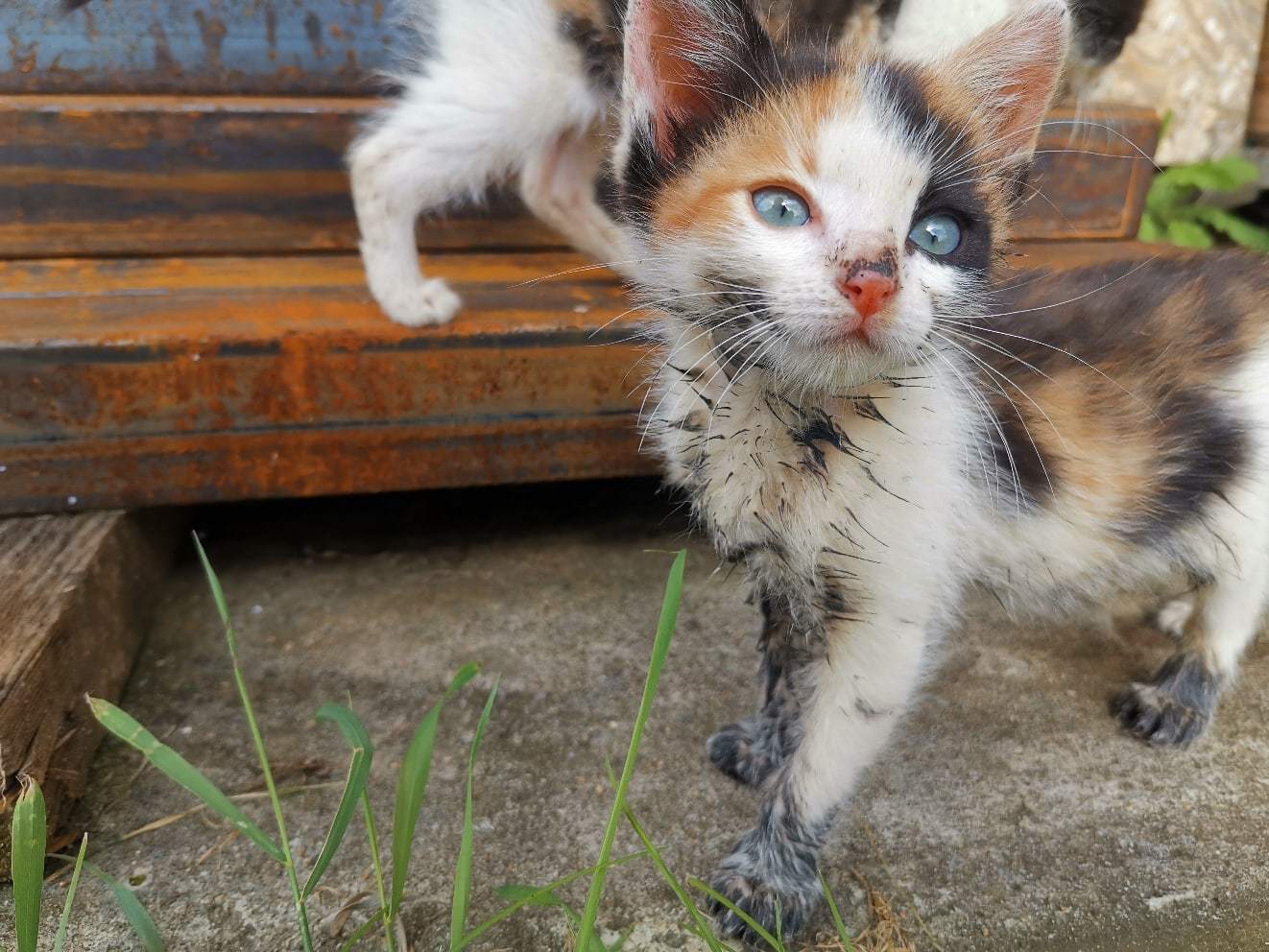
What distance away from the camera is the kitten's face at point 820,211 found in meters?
0.98

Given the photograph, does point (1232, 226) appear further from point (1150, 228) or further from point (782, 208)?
point (782, 208)

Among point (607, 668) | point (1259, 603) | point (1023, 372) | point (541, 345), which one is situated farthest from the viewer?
point (541, 345)

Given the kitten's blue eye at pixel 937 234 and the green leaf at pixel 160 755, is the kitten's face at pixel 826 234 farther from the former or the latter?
the green leaf at pixel 160 755

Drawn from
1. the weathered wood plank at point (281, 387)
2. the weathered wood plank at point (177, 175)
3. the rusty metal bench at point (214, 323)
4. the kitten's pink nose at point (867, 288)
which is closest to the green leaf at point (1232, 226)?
the rusty metal bench at point (214, 323)

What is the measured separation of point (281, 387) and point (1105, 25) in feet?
6.08

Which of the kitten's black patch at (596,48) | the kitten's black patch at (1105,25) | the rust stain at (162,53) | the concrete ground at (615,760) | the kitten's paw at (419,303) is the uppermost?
the kitten's black patch at (1105,25)

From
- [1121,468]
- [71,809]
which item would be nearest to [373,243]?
[71,809]

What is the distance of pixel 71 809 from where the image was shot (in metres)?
1.47

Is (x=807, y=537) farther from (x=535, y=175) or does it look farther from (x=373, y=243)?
(x=535, y=175)

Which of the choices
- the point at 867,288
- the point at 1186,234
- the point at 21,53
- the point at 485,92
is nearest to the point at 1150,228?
the point at 1186,234

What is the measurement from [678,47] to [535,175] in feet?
4.39

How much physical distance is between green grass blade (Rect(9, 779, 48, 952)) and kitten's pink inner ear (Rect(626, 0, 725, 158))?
3.18ft

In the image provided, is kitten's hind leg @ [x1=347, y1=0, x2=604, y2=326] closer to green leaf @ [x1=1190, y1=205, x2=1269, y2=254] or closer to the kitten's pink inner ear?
the kitten's pink inner ear

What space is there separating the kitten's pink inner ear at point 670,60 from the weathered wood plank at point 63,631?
3.88 ft
